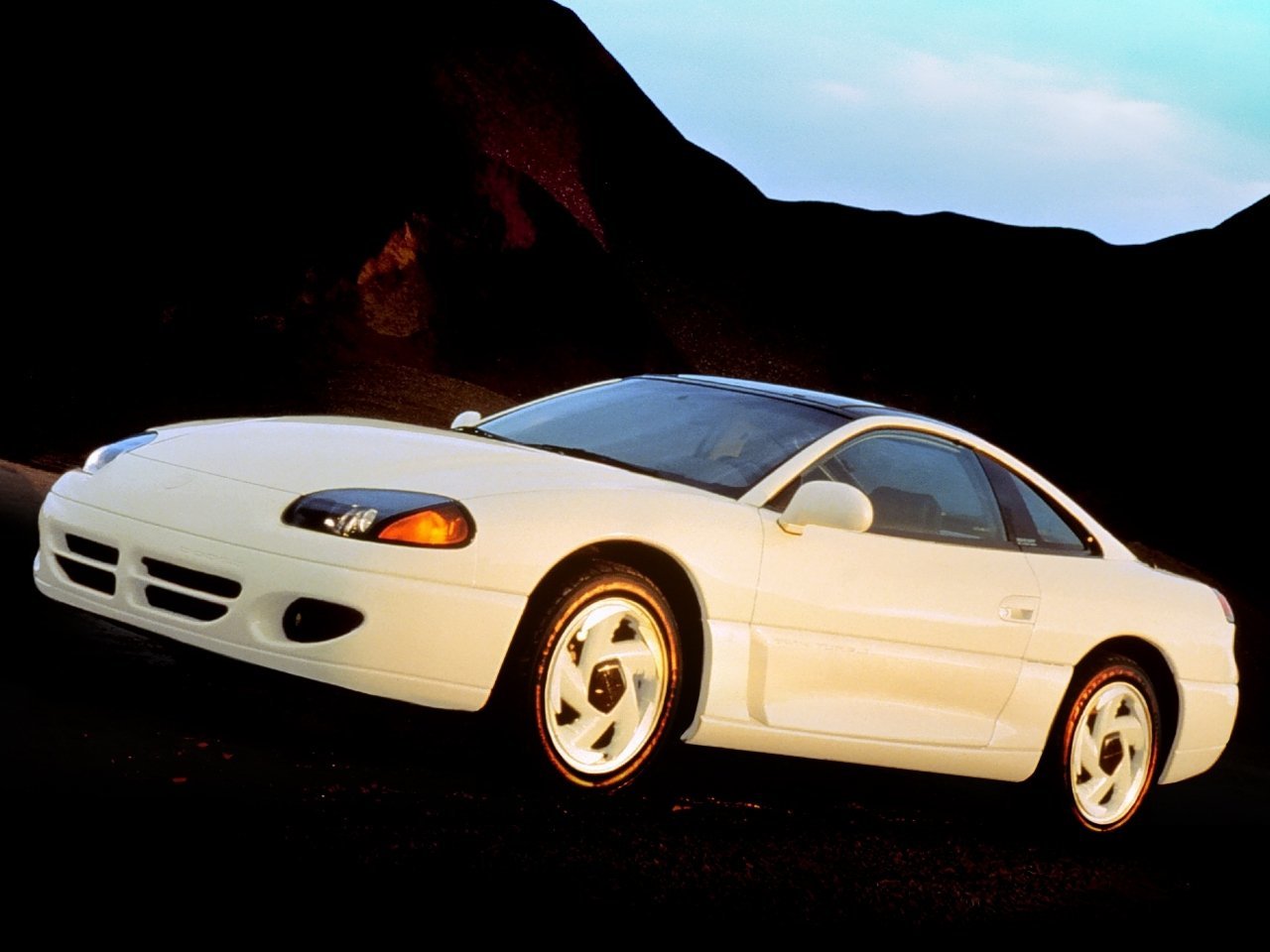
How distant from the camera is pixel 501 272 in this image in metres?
55.4

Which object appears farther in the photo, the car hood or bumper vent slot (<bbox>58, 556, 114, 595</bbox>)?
bumper vent slot (<bbox>58, 556, 114, 595</bbox>)

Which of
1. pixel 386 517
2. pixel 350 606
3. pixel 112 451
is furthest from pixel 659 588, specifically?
pixel 112 451

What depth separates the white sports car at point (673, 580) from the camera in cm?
596

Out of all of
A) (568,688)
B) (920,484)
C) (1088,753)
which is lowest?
(1088,753)

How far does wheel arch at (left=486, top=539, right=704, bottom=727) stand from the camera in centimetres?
607

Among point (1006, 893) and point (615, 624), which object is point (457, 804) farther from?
point (1006, 893)

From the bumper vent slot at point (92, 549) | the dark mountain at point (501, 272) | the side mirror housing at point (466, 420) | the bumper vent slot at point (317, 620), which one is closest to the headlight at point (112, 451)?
the bumper vent slot at point (92, 549)

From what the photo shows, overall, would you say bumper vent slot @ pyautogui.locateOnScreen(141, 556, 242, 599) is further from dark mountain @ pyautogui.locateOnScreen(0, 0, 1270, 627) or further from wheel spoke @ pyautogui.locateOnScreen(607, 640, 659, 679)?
dark mountain @ pyautogui.locateOnScreen(0, 0, 1270, 627)

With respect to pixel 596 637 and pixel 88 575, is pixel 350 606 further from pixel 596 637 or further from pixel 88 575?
pixel 88 575

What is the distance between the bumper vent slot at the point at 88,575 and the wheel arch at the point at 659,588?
4.43 feet

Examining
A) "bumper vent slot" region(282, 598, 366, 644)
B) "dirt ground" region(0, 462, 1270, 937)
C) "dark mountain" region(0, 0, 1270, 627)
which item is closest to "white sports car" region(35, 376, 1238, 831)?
"bumper vent slot" region(282, 598, 366, 644)

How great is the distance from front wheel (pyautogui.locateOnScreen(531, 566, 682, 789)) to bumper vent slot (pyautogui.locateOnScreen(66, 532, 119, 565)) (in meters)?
1.46

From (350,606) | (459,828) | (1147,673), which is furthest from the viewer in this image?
(1147,673)

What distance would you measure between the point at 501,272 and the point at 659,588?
49.4 metres
